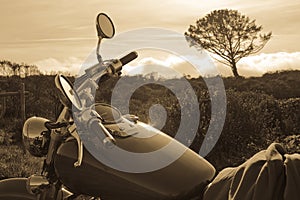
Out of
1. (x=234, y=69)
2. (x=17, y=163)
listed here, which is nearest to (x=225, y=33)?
(x=234, y=69)

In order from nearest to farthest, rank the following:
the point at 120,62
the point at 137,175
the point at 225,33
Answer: the point at 137,175, the point at 120,62, the point at 225,33

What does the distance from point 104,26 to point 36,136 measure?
21.5 inches

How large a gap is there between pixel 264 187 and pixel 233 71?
75.3 feet

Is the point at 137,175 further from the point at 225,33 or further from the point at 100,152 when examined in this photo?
the point at 225,33

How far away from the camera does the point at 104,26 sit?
216 cm

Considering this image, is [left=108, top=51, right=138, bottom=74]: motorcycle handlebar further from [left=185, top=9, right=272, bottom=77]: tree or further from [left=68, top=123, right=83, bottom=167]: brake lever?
[left=185, top=9, right=272, bottom=77]: tree

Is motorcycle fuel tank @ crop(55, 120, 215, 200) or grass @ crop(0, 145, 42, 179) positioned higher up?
motorcycle fuel tank @ crop(55, 120, 215, 200)

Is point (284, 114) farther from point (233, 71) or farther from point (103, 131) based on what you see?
point (233, 71)

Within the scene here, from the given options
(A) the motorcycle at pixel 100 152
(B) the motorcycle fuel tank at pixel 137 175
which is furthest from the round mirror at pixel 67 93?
(B) the motorcycle fuel tank at pixel 137 175

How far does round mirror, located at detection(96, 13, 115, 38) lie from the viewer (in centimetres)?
212

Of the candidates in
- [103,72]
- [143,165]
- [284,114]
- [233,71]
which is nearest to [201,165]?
[143,165]

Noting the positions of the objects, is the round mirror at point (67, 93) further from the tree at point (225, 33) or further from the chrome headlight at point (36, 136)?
the tree at point (225, 33)

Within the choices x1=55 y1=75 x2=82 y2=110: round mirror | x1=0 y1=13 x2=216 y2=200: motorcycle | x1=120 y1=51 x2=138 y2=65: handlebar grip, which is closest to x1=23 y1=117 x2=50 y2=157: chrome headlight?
x1=0 y1=13 x2=216 y2=200: motorcycle

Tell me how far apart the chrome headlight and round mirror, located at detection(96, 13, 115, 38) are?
17.5 inches
